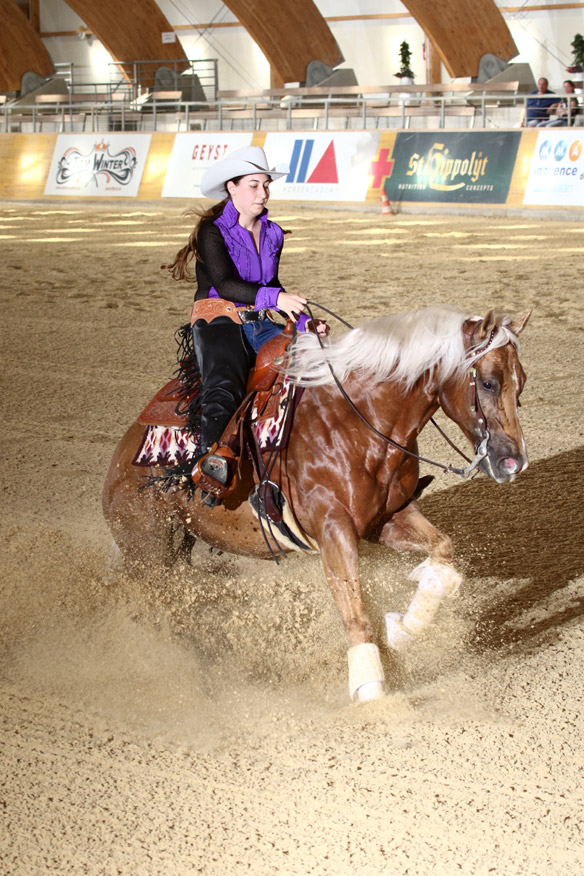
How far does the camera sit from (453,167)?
18.4 meters

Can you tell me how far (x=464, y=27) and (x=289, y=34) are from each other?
Result: 6.51 metres

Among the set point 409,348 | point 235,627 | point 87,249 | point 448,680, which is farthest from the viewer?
point 87,249

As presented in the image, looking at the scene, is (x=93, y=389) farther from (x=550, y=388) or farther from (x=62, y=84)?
(x=62, y=84)

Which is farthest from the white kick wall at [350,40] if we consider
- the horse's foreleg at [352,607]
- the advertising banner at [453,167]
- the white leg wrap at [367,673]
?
the white leg wrap at [367,673]

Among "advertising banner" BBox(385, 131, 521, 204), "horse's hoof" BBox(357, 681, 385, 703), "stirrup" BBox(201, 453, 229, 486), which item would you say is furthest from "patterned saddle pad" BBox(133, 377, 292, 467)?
"advertising banner" BBox(385, 131, 521, 204)

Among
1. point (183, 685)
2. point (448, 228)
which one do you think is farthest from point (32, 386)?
point (448, 228)

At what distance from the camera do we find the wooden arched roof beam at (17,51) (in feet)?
118

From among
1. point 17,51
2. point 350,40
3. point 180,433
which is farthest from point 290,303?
point 17,51

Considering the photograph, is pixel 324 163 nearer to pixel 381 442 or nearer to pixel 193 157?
pixel 193 157

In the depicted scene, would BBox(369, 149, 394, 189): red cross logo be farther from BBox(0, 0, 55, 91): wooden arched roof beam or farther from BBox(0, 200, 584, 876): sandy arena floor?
BBox(0, 0, 55, 91): wooden arched roof beam

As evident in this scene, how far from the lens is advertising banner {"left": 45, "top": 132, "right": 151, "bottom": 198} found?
23109 millimetres

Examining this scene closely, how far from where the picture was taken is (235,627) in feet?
14.7

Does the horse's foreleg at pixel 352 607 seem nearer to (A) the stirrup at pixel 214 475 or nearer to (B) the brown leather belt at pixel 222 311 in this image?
(A) the stirrup at pixel 214 475

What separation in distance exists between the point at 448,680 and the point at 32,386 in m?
5.99
